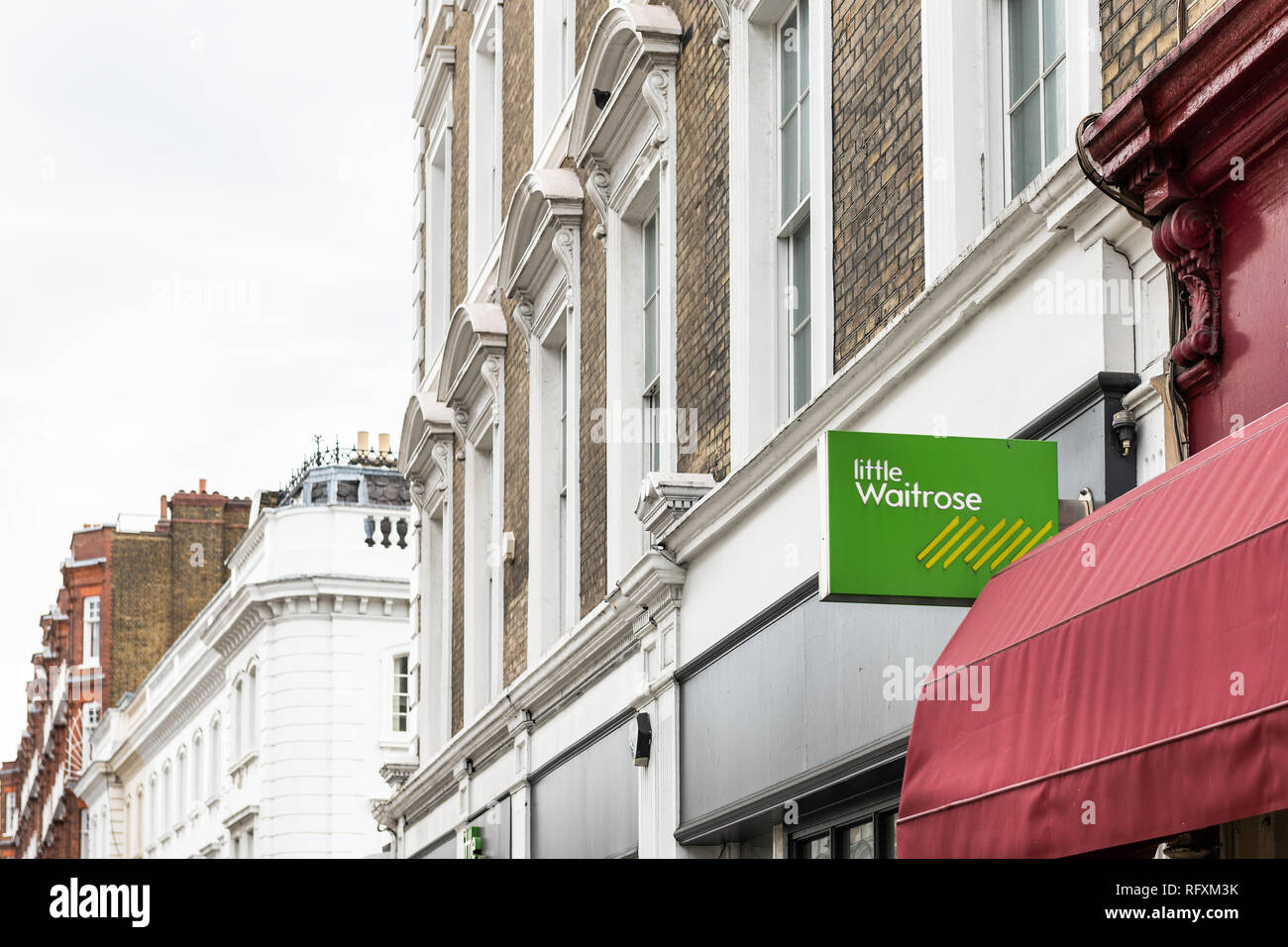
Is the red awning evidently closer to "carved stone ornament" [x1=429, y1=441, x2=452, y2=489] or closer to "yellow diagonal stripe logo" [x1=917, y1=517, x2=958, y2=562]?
"yellow diagonal stripe logo" [x1=917, y1=517, x2=958, y2=562]

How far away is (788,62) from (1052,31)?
3934 millimetres

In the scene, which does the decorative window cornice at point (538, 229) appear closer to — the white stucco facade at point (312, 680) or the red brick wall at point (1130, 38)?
the red brick wall at point (1130, 38)

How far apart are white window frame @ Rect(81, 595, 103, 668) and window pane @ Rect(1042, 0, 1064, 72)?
6401 centimetres

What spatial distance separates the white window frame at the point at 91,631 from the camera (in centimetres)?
7044

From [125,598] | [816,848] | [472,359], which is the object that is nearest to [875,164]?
[816,848]

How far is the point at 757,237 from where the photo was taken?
42.9 ft

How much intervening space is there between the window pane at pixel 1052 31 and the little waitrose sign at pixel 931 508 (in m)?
1.99

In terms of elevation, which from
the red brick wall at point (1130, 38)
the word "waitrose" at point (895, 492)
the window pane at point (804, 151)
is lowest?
the word "waitrose" at point (895, 492)

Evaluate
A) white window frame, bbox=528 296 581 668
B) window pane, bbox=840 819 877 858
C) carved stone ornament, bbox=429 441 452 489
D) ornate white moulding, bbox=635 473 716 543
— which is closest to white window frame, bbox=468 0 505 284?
carved stone ornament, bbox=429 441 452 489

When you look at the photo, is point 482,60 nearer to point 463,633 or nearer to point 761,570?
point 463,633

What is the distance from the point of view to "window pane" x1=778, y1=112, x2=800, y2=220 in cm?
1282

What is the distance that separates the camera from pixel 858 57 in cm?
1128

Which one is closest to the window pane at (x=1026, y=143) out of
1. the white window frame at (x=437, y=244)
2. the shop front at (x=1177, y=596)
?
the shop front at (x=1177, y=596)

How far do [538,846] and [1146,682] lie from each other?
12.3 metres
